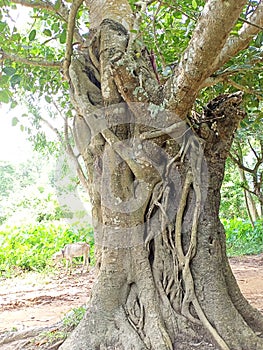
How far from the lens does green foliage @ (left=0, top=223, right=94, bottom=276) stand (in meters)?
9.16

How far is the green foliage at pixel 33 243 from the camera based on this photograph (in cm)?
916

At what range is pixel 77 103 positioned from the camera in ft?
11.0

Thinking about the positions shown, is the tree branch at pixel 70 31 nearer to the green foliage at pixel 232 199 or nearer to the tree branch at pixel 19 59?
the tree branch at pixel 19 59

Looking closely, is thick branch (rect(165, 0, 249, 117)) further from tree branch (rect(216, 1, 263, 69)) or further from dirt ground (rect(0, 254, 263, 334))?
dirt ground (rect(0, 254, 263, 334))

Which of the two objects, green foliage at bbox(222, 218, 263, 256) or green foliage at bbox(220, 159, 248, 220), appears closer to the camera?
green foliage at bbox(222, 218, 263, 256)

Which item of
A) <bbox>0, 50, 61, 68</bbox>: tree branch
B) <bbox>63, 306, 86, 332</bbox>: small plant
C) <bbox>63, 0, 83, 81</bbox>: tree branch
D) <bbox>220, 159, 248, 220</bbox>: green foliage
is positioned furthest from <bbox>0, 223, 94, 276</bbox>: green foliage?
<bbox>63, 0, 83, 81</bbox>: tree branch

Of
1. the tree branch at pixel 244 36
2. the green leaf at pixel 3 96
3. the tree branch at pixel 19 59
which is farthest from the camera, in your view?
the tree branch at pixel 19 59

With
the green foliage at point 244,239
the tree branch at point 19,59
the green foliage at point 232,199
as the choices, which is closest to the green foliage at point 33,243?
the green foliage at point 244,239

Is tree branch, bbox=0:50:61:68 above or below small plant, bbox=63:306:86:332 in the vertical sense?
above

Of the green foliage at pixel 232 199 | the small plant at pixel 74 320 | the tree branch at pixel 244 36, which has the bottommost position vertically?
the small plant at pixel 74 320

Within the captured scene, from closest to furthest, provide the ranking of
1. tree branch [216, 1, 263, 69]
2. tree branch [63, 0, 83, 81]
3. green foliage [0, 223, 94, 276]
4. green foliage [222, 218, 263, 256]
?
1. tree branch [216, 1, 263, 69]
2. tree branch [63, 0, 83, 81]
3. green foliage [0, 223, 94, 276]
4. green foliage [222, 218, 263, 256]

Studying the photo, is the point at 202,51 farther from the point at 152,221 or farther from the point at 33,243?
the point at 33,243

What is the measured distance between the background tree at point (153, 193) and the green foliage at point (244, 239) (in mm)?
7476

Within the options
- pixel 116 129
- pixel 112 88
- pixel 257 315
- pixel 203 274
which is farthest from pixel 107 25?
pixel 257 315
